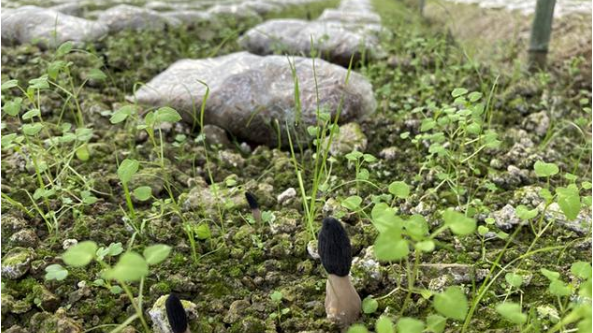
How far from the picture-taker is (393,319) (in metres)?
1.72

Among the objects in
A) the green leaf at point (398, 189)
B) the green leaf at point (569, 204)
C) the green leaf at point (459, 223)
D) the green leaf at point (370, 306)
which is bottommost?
the green leaf at point (370, 306)

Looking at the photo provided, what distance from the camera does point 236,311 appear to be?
1.77 metres

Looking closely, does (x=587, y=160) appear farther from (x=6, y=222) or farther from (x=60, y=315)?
(x=6, y=222)

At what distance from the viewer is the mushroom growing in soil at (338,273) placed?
1.55 meters

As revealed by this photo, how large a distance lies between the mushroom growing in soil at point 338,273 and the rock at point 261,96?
1.29 m

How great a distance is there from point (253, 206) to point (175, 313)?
0.72 meters

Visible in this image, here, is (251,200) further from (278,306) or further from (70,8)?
(70,8)

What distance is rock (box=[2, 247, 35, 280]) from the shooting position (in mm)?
1884

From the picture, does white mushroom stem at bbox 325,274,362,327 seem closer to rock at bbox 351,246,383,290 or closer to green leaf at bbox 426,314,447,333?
rock at bbox 351,246,383,290

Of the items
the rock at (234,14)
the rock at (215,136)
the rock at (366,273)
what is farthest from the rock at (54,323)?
the rock at (234,14)

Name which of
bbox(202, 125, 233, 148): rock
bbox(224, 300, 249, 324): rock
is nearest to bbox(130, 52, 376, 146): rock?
bbox(202, 125, 233, 148): rock

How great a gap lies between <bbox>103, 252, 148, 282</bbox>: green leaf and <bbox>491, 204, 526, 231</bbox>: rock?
155cm

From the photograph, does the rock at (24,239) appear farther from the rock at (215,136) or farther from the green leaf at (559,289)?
the green leaf at (559,289)

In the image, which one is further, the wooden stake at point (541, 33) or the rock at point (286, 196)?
the wooden stake at point (541, 33)
